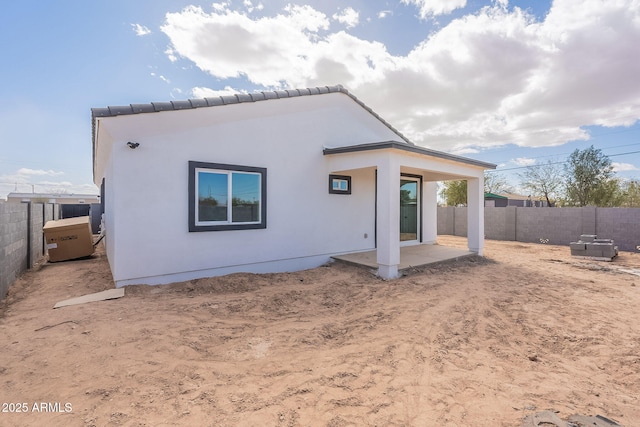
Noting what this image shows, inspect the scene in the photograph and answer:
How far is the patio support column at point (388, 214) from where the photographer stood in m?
6.28

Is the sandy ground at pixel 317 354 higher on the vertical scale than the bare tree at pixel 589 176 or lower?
lower

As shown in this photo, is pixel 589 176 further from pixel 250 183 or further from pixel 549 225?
pixel 250 183

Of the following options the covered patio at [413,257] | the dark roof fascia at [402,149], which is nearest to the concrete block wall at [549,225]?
the dark roof fascia at [402,149]

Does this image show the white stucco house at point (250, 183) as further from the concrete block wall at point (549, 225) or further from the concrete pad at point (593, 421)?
the concrete block wall at point (549, 225)

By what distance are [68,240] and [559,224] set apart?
725 inches

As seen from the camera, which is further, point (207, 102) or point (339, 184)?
point (339, 184)

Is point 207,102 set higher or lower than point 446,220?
higher

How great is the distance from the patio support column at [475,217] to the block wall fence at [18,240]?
11162 mm

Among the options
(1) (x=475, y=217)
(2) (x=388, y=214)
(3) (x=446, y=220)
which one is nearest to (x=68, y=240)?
(2) (x=388, y=214)

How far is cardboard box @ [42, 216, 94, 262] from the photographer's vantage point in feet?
25.4

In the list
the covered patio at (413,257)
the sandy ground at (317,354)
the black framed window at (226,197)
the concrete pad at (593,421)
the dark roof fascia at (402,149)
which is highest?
the dark roof fascia at (402,149)

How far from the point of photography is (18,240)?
20.2ft

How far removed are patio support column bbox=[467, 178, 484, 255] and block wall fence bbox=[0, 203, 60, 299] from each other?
11.2m

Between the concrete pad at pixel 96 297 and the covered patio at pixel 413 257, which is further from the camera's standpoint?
the covered patio at pixel 413 257
